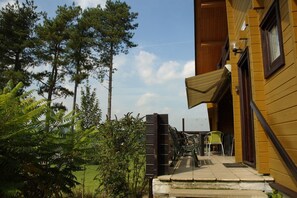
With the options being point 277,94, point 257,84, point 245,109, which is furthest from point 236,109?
point 277,94

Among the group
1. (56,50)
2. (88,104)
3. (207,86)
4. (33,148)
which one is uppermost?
(56,50)

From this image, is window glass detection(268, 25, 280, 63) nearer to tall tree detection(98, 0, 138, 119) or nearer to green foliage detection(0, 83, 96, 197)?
green foliage detection(0, 83, 96, 197)

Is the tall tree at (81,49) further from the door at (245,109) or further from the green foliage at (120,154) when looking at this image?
the door at (245,109)

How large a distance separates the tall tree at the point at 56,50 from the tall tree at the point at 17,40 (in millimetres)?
871

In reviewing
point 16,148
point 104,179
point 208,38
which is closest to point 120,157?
point 104,179

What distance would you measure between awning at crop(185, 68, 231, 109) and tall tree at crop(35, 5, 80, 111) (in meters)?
16.6

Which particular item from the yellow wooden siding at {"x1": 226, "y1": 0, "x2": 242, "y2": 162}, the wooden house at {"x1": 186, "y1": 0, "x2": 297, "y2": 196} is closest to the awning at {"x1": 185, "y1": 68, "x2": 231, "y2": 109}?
the wooden house at {"x1": 186, "y1": 0, "x2": 297, "y2": 196}

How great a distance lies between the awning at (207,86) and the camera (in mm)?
8087

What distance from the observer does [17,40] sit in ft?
74.8

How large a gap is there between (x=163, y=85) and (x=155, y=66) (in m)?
1.34

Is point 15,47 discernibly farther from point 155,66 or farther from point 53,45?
point 155,66

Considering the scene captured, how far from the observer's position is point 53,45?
2433 centimetres

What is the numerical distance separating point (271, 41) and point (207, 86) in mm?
4675

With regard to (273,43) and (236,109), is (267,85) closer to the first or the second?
(273,43)
